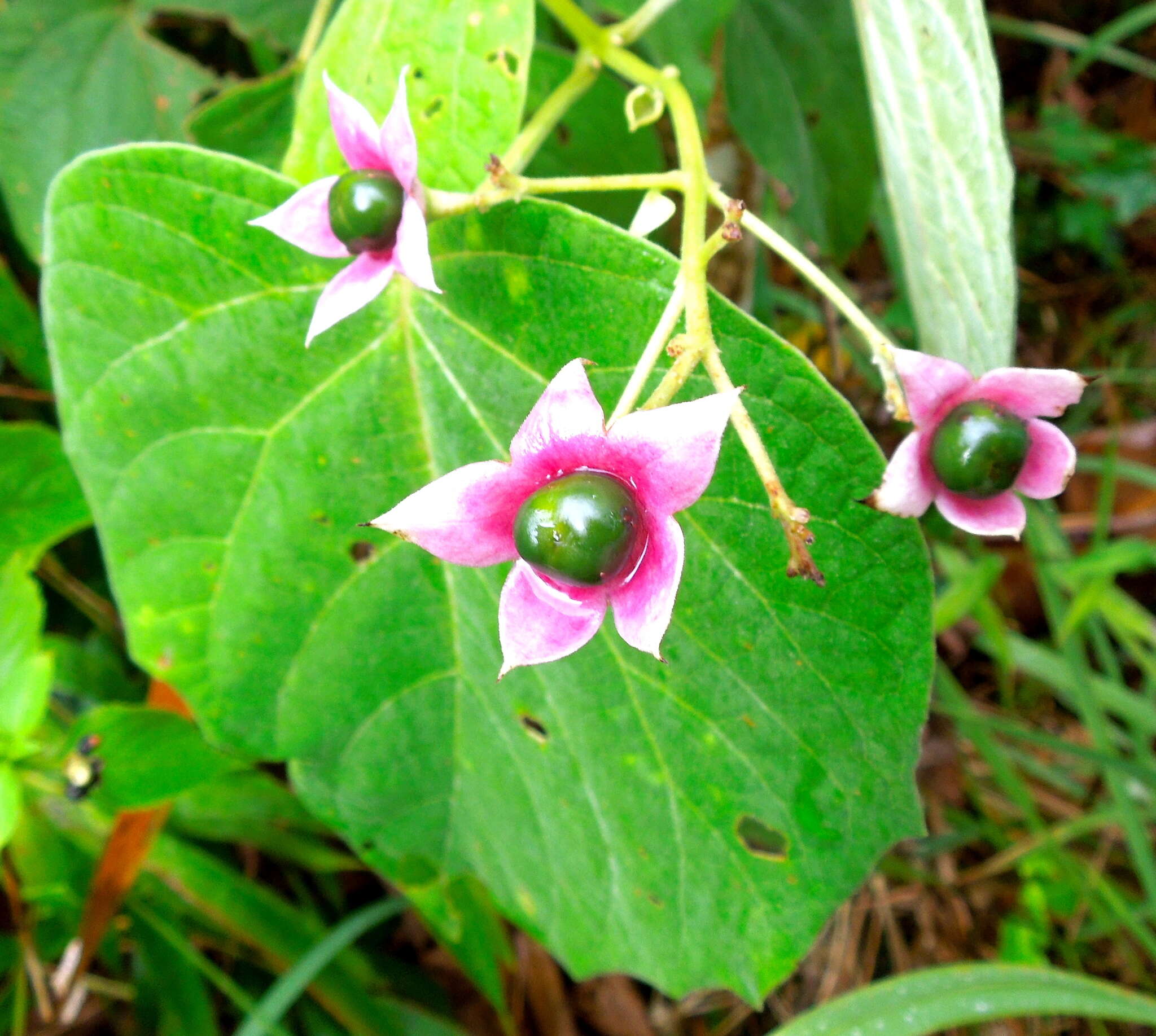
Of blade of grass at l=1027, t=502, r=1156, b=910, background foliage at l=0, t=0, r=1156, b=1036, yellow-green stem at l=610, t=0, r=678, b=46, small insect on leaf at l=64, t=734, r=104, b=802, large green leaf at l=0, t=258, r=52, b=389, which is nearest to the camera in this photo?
background foliage at l=0, t=0, r=1156, b=1036

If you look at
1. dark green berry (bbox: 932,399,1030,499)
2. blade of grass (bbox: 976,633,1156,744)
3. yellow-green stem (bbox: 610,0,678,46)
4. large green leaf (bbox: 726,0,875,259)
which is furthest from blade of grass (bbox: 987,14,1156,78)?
dark green berry (bbox: 932,399,1030,499)

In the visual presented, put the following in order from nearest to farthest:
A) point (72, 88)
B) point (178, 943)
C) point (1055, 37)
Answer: point (72, 88) → point (178, 943) → point (1055, 37)

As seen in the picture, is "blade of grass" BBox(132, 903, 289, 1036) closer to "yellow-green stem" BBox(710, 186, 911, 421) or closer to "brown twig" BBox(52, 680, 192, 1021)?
"brown twig" BBox(52, 680, 192, 1021)

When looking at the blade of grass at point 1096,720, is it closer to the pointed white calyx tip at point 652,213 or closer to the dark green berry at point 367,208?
the pointed white calyx tip at point 652,213

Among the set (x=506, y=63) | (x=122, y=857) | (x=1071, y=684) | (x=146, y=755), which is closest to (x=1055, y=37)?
(x=1071, y=684)

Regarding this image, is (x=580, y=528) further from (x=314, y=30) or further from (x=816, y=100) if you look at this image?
(x=816, y=100)
